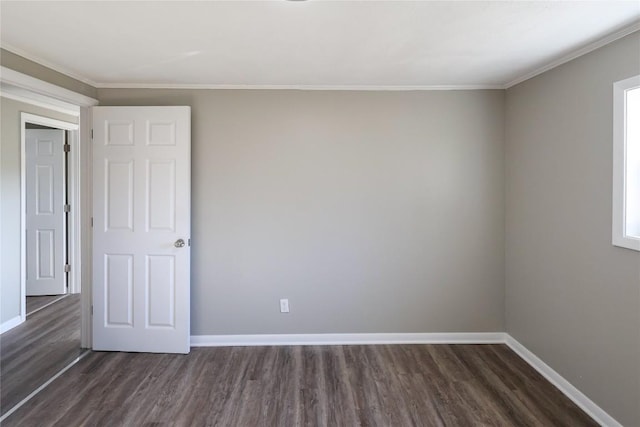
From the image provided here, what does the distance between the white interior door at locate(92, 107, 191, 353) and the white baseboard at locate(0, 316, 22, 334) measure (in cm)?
121

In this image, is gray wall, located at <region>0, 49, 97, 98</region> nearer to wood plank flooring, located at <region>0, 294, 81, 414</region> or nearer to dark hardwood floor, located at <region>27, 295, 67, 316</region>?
wood plank flooring, located at <region>0, 294, 81, 414</region>

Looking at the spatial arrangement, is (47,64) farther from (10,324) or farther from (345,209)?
(10,324)

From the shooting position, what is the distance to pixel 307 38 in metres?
2.17

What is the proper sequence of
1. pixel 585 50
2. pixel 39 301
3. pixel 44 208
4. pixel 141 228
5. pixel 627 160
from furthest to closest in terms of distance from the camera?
pixel 44 208, pixel 39 301, pixel 141 228, pixel 585 50, pixel 627 160

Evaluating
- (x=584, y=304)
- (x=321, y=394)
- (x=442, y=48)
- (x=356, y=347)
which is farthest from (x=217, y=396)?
(x=442, y=48)

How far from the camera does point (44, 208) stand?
4.62 metres

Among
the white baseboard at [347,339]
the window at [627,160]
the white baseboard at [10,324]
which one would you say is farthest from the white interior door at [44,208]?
the window at [627,160]

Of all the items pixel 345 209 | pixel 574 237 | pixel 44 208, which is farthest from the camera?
pixel 44 208

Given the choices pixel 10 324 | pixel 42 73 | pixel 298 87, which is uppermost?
A: pixel 298 87

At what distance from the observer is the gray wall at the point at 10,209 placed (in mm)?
3582

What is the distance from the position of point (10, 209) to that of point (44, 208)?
3.35 feet

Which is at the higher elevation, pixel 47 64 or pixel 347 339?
pixel 47 64

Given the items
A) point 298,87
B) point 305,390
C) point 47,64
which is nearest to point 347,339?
point 305,390

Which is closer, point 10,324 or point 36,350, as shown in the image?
point 36,350
